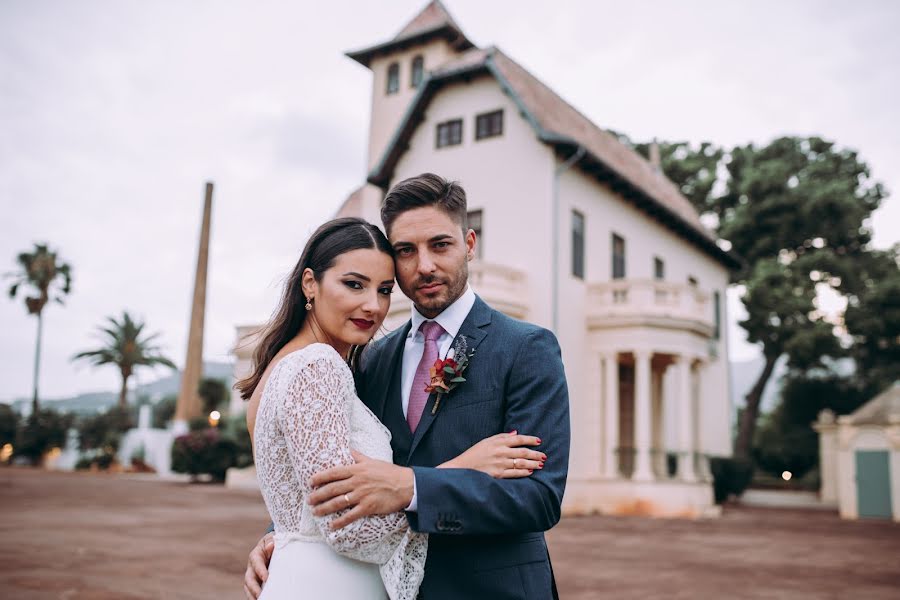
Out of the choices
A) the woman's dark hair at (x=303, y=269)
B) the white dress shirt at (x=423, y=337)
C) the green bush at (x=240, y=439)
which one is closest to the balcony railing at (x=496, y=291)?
the green bush at (x=240, y=439)

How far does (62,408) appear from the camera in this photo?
41.4 metres

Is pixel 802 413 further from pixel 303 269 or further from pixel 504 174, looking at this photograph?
pixel 303 269

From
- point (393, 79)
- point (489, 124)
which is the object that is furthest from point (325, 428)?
point (393, 79)

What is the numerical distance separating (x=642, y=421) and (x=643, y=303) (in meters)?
2.96

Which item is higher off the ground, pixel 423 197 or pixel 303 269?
pixel 423 197

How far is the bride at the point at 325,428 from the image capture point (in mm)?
2191

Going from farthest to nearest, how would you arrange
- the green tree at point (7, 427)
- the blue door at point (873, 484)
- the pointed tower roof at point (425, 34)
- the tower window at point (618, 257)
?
the green tree at point (7, 427) → the pointed tower roof at point (425, 34) → the tower window at point (618, 257) → the blue door at point (873, 484)

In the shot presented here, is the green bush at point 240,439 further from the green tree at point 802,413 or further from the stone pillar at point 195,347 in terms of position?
the green tree at point 802,413

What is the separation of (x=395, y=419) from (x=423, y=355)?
27 cm

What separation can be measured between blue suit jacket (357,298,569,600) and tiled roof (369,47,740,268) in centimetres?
1638

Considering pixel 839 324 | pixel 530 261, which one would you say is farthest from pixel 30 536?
pixel 839 324

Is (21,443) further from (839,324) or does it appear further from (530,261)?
(839,324)

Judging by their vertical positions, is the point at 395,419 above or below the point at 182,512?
above

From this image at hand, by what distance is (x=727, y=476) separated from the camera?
26.6 m
